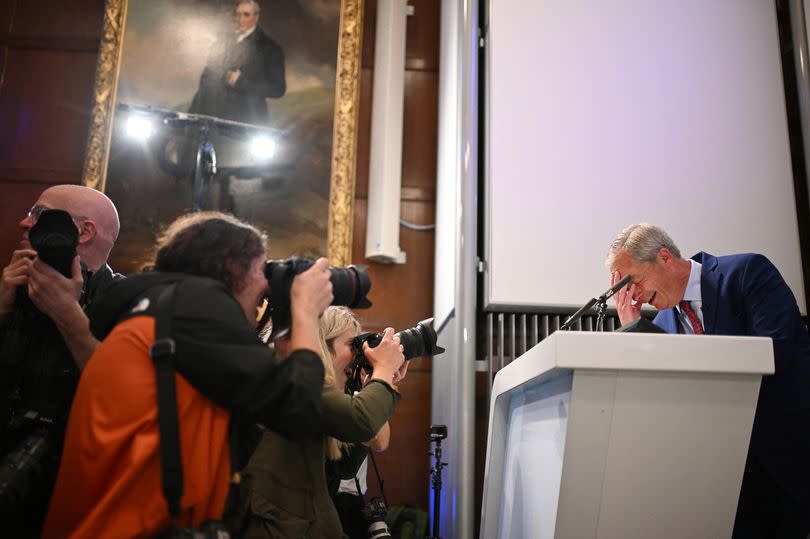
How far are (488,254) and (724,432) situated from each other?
1579mm

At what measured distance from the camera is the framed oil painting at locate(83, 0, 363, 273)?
3629 mm

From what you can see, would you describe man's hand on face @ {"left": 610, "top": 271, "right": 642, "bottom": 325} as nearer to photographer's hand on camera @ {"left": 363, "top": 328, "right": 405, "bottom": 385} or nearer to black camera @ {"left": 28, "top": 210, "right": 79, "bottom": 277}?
photographer's hand on camera @ {"left": 363, "top": 328, "right": 405, "bottom": 385}

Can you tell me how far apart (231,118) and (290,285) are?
8.48ft

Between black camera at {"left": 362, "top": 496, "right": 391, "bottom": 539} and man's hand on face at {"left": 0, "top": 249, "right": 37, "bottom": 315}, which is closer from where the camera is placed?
man's hand on face at {"left": 0, "top": 249, "right": 37, "bottom": 315}

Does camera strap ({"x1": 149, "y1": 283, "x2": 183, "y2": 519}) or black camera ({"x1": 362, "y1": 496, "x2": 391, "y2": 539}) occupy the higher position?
camera strap ({"x1": 149, "y1": 283, "x2": 183, "y2": 519})

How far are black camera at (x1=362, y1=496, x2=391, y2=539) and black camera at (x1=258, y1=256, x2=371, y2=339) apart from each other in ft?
3.09

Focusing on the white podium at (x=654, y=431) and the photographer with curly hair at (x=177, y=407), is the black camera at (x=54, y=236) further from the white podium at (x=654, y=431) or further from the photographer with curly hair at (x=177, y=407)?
the white podium at (x=654, y=431)

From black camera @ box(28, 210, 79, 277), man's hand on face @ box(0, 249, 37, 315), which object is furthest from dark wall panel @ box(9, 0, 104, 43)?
black camera @ box(28, 210, 79, 277)

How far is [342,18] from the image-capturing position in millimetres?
3934

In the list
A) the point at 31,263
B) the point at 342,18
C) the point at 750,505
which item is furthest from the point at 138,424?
the point at 342,18

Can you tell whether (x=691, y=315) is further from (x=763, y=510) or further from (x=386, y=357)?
(x=386, y=357)

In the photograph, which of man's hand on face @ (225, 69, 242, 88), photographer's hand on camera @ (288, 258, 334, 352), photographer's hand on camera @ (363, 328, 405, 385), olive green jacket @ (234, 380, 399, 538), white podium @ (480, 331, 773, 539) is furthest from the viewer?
man's hand on face @ (225, 69, 242, 88)

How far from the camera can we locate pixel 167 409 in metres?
1.13

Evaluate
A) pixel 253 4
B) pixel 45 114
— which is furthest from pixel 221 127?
pixel 45 114
